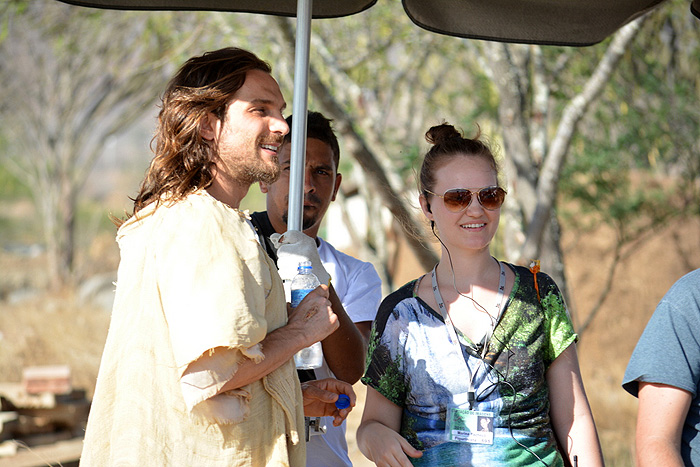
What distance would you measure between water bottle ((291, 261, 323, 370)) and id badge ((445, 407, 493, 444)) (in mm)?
427

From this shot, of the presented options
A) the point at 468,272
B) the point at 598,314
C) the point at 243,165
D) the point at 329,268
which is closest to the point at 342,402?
the point at 468,272

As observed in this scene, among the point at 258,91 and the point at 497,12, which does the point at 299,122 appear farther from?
the point at 497,12

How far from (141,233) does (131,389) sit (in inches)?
15.4

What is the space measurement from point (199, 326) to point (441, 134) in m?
1.21

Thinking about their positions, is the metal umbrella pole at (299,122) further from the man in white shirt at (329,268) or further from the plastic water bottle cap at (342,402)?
the plastic water bottle cap at (342,402)

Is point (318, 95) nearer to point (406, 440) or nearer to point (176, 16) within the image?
point (406, 440)

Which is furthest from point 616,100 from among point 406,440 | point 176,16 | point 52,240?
point 52,240

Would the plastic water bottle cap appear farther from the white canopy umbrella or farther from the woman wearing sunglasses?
the white canopy umbrella

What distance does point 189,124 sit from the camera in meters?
2.16

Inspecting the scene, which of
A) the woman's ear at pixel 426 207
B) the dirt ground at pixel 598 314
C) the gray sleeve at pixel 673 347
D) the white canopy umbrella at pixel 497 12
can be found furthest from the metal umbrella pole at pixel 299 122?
the dirt ground at pixel 598 314

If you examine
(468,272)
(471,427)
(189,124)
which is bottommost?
(471,427)

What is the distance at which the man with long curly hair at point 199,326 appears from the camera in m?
1.85

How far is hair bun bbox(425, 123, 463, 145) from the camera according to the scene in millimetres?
2648

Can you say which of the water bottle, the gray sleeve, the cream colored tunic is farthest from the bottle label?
the gray sleeve
